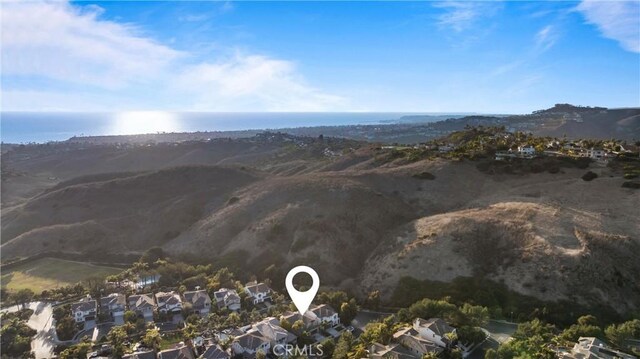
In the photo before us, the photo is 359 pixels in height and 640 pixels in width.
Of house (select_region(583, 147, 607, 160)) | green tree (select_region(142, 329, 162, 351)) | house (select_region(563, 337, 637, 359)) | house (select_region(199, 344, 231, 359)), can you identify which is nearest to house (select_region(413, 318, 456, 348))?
house (select_region(563, 337, 637, 359))

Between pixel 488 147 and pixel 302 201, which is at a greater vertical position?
pixel 488 147

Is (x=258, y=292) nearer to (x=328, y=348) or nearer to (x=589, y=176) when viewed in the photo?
(x=328, y=348)

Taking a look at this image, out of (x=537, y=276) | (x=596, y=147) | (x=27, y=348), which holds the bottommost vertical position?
(x=27, y=348)

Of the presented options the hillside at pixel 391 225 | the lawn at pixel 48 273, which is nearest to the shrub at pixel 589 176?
the hillside at pixel 391 225

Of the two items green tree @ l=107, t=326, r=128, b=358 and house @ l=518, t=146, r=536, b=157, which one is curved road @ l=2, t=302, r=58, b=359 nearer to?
green tree @ l=107, t=326, r=128, b=358

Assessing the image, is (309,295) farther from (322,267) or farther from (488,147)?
(488,147)

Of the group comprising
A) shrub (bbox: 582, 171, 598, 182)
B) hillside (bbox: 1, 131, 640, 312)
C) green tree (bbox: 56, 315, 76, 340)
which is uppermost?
shrub (bbox: 582, 171, 598, 182)

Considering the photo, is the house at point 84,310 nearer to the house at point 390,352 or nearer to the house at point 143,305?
the house at point 143,305

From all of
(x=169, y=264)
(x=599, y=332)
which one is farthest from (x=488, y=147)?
(x=169, y=264)
